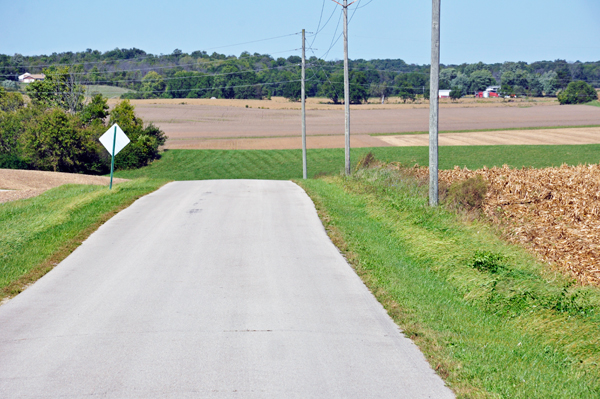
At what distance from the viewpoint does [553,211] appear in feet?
54.4

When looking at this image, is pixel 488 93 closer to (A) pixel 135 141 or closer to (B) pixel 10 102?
(A) pixel 135 141

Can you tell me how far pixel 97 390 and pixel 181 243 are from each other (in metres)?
6.48

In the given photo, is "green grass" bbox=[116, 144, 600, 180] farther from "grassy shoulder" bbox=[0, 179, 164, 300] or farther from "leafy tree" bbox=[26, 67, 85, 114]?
"grassy shoulder" bbox=[0, 179, 164, 300]

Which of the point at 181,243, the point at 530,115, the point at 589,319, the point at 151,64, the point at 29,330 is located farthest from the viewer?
the point at 151,64

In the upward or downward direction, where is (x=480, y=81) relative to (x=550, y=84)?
upward

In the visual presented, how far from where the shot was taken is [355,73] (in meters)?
133

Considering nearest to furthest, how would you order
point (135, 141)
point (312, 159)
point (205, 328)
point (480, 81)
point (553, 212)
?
1. point (205, 328)
2. point (553, 212)
3. point (312, 159)
4. point (135, 141)
5. point (480, 81)

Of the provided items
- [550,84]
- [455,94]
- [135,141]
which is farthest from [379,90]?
[135,141]

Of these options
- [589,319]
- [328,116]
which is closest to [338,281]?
[589,319]

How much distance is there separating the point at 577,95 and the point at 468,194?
109m

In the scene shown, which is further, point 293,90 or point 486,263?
point 293,90

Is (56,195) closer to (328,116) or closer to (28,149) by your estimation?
(28,149)

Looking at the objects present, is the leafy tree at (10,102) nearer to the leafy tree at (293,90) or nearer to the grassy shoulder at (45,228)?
the grassy shoulder at (45,228)

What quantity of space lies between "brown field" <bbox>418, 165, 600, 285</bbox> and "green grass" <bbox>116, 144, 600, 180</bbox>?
25447 millimetres
